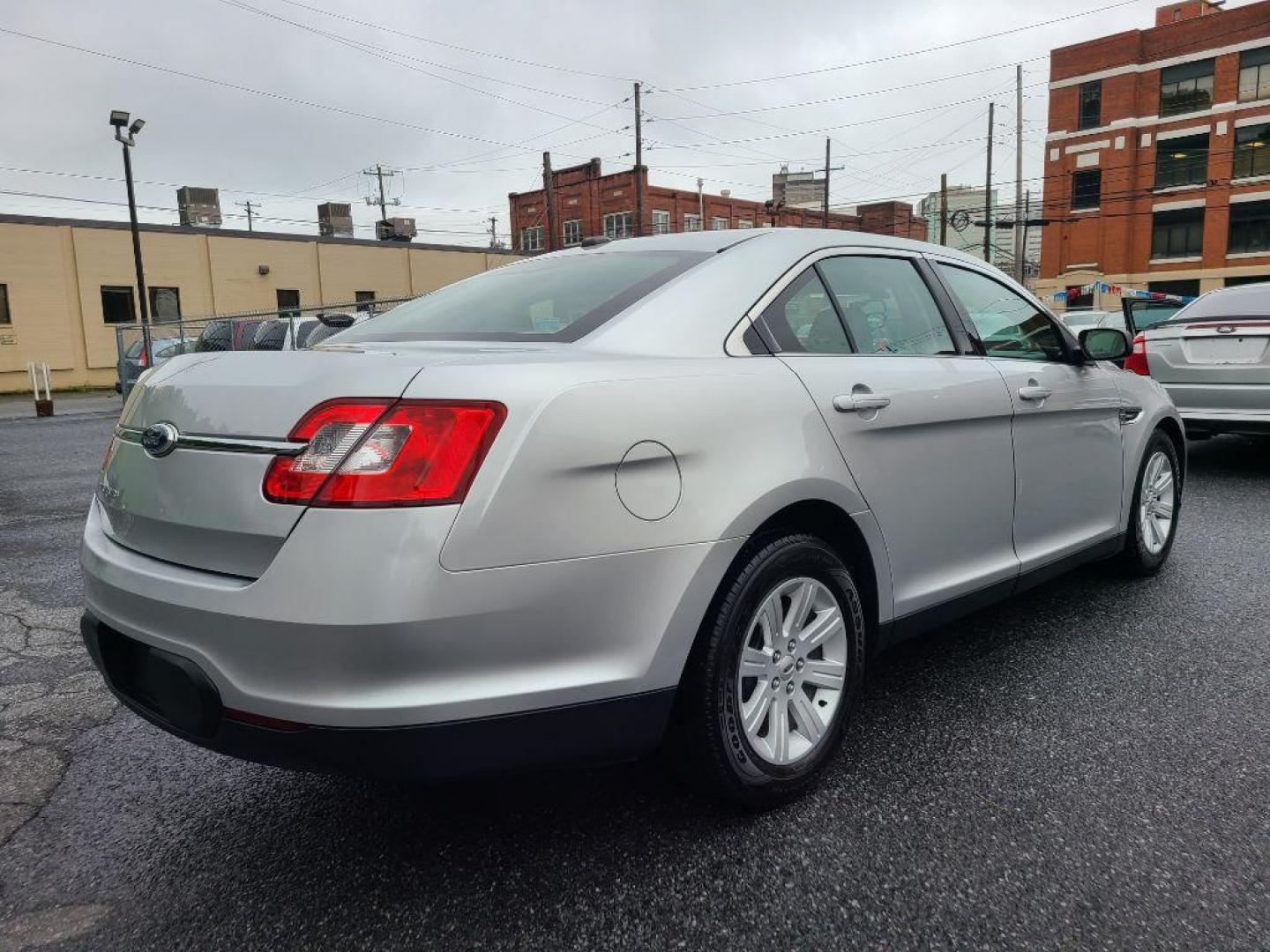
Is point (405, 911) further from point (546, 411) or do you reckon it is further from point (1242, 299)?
point (1242, 299)

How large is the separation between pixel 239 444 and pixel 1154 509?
4298mm

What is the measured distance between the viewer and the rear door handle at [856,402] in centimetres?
255

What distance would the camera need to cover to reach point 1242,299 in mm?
7508

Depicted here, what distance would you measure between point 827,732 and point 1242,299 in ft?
23.0

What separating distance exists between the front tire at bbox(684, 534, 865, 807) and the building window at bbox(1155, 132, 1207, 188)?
4716 cm

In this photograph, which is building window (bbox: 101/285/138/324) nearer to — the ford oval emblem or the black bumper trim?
the ford oval emblem

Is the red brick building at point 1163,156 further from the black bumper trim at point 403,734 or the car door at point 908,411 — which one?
the black bumper trim at point 403,734

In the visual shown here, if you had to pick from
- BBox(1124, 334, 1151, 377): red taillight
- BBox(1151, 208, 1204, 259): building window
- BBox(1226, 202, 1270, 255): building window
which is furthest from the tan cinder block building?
BBox(1226, 202, 1270, 255): building window

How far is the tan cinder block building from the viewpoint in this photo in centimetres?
2866

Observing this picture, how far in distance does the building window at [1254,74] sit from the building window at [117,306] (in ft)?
148

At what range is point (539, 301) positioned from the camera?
2682mm

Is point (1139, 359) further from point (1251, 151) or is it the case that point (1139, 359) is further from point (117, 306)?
point (1251, 151)

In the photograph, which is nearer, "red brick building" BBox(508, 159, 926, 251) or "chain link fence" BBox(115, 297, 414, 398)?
"chain link fence" BBox(115, 297, 414, 398)

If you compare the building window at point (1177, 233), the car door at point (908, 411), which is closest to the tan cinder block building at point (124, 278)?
the car door at point (908, 411)
